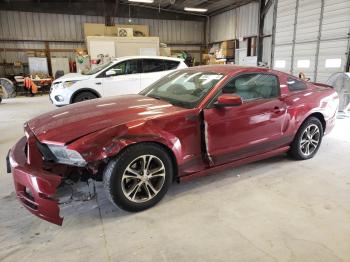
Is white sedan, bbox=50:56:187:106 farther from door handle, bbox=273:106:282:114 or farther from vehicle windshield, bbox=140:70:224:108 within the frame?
door handle, bbox=273:106:282:114

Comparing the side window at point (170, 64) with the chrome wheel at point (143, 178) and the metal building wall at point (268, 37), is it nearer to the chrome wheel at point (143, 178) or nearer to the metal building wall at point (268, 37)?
the chrome wheel at point (143, 178)

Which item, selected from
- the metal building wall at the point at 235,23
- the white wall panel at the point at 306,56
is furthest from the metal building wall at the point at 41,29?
the white wall panel at the point at 306,56

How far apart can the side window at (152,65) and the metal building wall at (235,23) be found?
7838 mm

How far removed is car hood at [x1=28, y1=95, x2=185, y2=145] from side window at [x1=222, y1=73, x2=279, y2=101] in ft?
2.49

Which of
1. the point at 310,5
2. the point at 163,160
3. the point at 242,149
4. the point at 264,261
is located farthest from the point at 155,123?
the point at 310,5

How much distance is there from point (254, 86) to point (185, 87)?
2.61ft

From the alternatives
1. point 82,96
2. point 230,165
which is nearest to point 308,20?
point 82,96

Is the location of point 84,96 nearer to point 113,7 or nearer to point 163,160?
point 163,160

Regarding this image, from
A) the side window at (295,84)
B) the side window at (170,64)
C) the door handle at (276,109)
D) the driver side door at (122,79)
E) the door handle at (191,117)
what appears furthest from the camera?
the side window at (170,64)

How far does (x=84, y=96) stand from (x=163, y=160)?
470cm

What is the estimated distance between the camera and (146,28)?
14945 mm

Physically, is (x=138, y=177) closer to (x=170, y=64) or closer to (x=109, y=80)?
(x=109, y=80)

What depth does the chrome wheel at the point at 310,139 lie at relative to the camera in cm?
352

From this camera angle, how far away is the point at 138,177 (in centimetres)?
231
